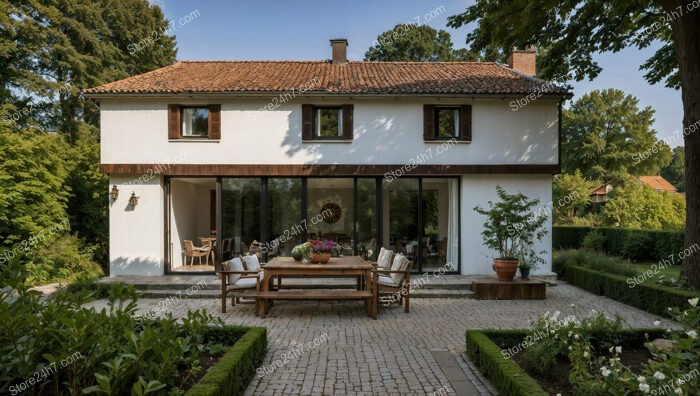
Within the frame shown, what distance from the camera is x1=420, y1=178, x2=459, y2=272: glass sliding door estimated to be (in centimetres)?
1368

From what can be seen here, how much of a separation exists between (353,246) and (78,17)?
68.5 feet

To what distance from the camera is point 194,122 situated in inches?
531

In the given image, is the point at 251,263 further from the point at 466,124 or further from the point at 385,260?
the point at 466,124

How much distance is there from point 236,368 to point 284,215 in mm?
8870

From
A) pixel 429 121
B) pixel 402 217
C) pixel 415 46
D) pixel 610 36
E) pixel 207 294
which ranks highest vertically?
pixel 415 46

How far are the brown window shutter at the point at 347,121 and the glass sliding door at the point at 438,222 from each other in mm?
2829

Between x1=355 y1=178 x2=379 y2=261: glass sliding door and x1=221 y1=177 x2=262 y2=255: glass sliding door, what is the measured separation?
3.14 meters

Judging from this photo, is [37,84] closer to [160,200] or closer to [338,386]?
[160,200]

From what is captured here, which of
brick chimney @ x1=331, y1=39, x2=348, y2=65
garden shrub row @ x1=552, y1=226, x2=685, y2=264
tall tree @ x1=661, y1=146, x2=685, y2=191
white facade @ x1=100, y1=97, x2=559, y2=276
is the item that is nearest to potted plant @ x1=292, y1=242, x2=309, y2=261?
white facade @ x1=100, y1=97, x2=559, y2=276

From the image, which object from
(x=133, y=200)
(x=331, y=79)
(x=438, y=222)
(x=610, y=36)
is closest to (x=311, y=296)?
(x=438, y=222)

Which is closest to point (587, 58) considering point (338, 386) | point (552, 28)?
point (552, 28)

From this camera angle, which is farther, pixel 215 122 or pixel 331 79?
pixel 331 79

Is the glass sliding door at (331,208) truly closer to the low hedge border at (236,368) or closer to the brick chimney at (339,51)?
the brick chimney at (339,51)

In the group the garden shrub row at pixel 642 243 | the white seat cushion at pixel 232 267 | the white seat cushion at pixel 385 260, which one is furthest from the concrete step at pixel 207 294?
the garden shrub row at pixel 642 243
